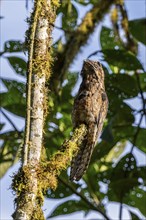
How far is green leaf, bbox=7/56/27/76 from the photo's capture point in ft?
12.8

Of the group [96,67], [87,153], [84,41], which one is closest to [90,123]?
[87,153]

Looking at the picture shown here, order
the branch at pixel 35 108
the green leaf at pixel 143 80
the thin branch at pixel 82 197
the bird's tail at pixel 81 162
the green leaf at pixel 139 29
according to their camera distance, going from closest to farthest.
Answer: the branch at pixel 35 108 → the bird's tail at pixel 81 162 → the green leaf at pixel 139 29 → the thin branch at pixel 82 197 → the green leaf at pixel 143 80

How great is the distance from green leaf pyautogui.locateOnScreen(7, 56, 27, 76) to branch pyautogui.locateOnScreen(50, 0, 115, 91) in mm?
244

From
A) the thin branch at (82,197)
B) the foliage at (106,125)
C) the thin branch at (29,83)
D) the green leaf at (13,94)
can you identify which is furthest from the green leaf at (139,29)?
the thin branch at (29,83)

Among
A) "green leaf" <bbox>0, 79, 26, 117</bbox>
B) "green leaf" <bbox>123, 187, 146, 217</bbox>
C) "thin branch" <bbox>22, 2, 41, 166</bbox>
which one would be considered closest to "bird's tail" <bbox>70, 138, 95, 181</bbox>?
"thin branch" <bbox>22, 2, 41, 166</bbox>

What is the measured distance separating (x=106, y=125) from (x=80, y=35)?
59 cm

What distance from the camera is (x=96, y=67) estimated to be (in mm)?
3070

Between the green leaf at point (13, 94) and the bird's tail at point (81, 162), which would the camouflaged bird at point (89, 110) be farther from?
the green leaf at point (13, 94)

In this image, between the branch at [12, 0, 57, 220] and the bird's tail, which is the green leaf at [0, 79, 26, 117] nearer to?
the bird's tail

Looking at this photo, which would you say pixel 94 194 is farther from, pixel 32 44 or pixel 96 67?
pixel 32 44

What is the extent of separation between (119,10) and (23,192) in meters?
2.06

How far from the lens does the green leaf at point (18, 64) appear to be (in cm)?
389

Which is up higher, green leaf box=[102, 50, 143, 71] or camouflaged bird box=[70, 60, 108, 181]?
green leaf box=[102, 50, 143, 71]

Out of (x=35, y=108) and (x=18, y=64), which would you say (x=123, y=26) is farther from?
(x=35, y=108)
